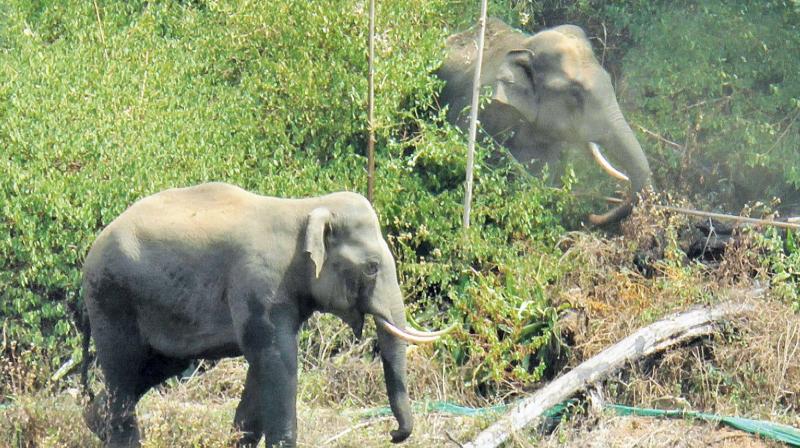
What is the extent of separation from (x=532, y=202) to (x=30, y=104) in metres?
3.74

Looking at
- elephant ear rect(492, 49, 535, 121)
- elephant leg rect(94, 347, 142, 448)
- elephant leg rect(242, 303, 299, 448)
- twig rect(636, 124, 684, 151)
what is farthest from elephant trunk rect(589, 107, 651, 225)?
elephant leg rect(94, 347, 142, 448)

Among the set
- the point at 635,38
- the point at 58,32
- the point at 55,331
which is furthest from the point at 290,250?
the point at 635,38

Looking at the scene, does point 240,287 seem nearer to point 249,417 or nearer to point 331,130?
point 249,417

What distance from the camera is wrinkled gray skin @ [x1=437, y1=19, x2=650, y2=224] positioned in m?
12.1

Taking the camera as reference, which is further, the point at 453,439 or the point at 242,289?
the point at 453,439

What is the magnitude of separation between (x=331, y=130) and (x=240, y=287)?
367cm

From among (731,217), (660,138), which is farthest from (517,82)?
(731,217)

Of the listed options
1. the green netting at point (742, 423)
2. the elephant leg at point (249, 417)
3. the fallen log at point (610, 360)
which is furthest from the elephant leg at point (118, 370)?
the green netting at point (742, 423)

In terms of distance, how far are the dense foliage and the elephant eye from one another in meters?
2.16

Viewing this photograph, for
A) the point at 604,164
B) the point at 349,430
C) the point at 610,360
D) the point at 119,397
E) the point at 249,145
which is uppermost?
the point at 249,145

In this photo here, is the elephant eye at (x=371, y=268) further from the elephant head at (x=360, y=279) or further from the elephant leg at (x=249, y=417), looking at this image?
the elephant leg at (x=249, y=417)

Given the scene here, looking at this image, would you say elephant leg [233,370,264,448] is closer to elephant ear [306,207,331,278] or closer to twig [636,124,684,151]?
elephant ear [306,207,331,278]

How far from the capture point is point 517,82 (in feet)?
40.6

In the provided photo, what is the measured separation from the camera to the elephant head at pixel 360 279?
26.7 feet
